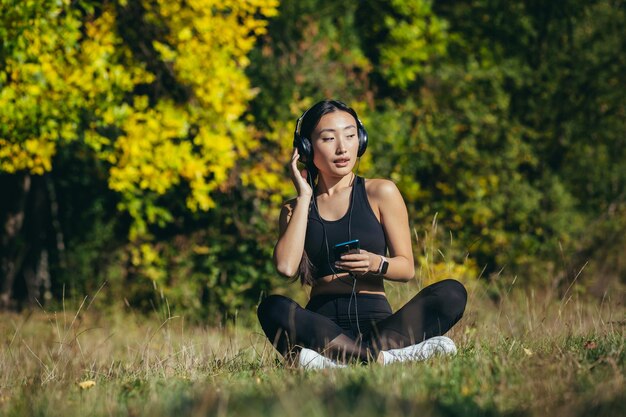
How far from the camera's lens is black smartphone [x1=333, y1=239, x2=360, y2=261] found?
3.89 m

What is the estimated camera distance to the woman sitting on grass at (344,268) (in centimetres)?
389

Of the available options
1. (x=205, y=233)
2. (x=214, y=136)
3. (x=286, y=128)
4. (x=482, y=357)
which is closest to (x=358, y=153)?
(x=482, y=357)

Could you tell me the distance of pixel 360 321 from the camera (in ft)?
13.4

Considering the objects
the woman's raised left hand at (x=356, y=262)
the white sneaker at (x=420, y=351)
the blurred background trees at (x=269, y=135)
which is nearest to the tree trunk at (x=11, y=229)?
the blurred background trees at (x=269, y=135)

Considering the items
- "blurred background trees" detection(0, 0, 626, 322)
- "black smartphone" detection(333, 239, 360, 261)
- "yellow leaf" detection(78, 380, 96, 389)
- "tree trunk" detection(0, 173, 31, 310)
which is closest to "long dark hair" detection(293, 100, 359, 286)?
"black smartphone" detection(333, 239, 360, 261)

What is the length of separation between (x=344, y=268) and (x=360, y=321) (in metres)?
0.35

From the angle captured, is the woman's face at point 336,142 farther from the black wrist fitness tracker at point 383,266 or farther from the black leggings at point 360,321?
the black leggings at point 360,321

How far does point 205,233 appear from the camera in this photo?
962 centimetres

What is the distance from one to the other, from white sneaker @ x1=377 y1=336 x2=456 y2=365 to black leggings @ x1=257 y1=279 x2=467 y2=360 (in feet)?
0.14

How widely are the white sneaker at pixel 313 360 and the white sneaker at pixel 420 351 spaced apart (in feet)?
0.72

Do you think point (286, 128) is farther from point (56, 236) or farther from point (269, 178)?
point (56, 236)

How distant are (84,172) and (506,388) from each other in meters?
7.56

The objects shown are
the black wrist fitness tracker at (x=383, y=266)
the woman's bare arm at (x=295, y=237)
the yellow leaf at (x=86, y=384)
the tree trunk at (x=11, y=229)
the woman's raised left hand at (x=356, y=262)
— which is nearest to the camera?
the yellow leaf at (x=86, y=384)

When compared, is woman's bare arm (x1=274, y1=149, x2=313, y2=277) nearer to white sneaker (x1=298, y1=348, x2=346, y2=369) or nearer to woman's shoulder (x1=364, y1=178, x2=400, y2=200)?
woman's shoulder (x1=364, y1=178, x2=400, y2=200)
